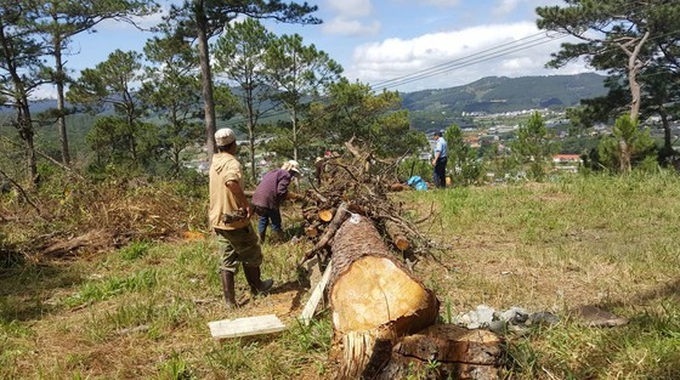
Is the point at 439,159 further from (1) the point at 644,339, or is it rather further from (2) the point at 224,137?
(1) the point at 644,339

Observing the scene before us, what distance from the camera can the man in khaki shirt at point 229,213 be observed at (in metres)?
4.32

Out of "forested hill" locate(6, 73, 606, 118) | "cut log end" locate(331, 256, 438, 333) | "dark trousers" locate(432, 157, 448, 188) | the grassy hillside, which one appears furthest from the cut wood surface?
"forested hill" locate(6, 73, 606, 118)

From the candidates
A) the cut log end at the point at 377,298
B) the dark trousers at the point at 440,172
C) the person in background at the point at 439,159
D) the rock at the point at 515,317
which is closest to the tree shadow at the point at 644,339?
the rock at the point at 515,317

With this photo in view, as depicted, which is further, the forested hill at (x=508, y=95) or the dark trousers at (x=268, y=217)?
the forested hill at (x=508, y=95)

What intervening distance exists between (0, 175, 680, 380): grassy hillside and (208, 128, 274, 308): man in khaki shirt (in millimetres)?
385

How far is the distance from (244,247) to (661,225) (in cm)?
565

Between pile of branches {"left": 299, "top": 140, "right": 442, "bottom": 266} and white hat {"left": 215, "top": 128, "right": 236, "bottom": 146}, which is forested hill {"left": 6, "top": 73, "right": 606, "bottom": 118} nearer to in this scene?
pile of branches {"left": 299, "top": 140, "right": 442, "bottom": 266}

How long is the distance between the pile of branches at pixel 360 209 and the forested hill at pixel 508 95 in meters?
112

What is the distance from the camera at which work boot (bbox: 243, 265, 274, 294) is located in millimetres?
4801

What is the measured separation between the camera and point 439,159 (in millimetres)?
11570

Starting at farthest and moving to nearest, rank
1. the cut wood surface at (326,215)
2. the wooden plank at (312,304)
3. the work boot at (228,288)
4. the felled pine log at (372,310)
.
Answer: the cut wood surface at (326,215)
the work boot at (228,288)
the wooden plank at (312,304)
the felled pine log at (372,310)

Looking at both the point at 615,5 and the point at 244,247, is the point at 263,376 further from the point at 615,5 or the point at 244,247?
the point at 615,5

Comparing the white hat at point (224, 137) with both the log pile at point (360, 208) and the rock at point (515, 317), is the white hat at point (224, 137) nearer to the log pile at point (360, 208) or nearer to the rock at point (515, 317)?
the log pile at point (360, 208)

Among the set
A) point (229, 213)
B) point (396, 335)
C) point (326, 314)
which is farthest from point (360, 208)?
point (396, 335)
